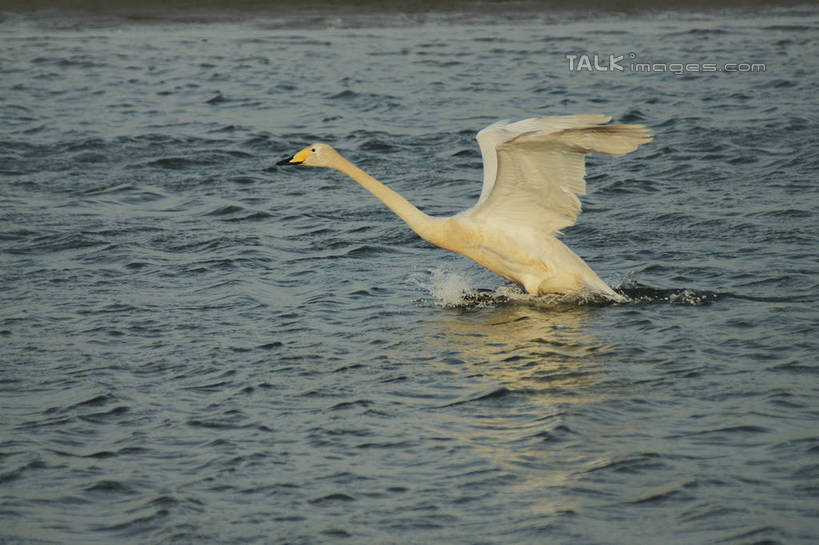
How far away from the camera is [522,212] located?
405 inches

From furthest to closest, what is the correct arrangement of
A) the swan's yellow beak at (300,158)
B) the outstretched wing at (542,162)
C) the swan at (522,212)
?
the swan's yellow beak at (300,158) < the swan at (522,212) < the outstretched wing at (542,162)

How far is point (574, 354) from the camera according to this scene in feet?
28.9

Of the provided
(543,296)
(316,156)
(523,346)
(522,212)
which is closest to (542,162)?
(522,212)

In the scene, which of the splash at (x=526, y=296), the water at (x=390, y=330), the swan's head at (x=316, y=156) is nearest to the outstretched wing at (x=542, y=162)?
the splash at (x=526, y=296)

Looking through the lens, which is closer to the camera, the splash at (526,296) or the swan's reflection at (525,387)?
the swan's reflection at (525,387)

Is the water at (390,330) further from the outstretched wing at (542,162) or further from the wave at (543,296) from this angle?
the outstretched wing at (542,162)

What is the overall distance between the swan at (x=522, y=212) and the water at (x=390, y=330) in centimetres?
37

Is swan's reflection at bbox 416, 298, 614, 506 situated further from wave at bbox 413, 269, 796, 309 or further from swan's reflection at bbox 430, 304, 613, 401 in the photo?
wave at bbox 413, 269, 796, 309

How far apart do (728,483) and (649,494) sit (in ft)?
1.49

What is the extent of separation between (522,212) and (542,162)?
648 millimetres

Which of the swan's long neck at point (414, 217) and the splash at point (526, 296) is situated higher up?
the swan's long neck at point (414, 217)

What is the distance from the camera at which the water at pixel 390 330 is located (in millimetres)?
6434

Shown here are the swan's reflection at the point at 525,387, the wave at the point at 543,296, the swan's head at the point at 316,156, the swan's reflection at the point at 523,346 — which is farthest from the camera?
the swan's head at the point at 316,156

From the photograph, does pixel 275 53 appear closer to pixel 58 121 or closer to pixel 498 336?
pixel 58 121
